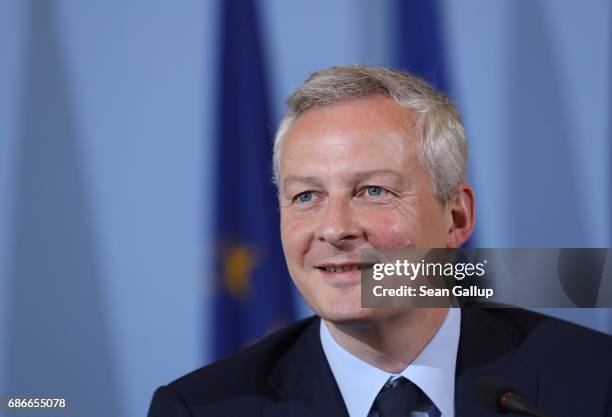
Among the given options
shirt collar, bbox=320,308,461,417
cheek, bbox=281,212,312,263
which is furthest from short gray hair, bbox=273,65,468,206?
shirt collar, bbox=320,308,461,417

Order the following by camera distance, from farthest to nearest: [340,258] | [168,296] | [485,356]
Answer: [168,296], [485,356], [340,258]

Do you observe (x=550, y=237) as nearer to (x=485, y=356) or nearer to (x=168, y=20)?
(x=485, y=356)

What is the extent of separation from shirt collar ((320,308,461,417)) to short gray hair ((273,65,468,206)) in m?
0.33

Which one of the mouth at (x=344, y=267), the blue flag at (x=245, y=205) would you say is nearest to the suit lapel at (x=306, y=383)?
the mouth at (x=344, y=267)

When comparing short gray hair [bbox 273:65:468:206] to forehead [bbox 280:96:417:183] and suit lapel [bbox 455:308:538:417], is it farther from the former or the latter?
suit lapel [bbox 455:308:538:417]

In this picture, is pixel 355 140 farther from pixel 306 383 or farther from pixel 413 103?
pixel 306 383

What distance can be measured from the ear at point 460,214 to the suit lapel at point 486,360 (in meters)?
0.19

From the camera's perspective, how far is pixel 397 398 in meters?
1.61

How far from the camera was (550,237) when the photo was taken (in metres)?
2.54

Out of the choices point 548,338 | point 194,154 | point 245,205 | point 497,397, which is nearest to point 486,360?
point 548,338

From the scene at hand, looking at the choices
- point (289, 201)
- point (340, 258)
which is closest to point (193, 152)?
point (289, 201)

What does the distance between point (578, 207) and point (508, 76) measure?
50 centimetres

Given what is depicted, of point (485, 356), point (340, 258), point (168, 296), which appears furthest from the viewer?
point (168, 296)

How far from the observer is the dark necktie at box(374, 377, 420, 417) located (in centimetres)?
158
